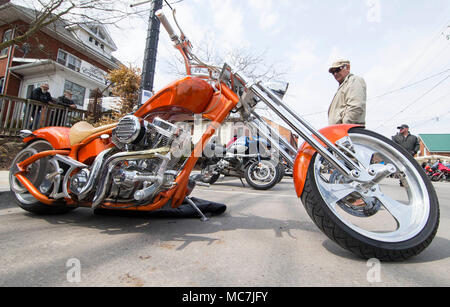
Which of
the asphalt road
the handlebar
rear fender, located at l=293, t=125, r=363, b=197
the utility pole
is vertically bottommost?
the asphalt road

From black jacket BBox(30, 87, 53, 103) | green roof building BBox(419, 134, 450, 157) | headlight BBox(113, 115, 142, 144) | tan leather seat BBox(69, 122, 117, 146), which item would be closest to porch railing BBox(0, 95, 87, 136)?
black jacket BBox(30, 87, 53, 103)

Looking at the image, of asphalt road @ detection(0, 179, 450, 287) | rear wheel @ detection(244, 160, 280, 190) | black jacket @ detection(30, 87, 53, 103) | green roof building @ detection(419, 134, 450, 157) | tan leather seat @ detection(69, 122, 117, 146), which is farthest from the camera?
green roof building @ detection(419, 134, 450, 157)

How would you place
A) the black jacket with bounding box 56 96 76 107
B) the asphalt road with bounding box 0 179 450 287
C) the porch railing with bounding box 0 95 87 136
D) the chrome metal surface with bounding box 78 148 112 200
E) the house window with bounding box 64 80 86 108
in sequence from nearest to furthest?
the asphalt road with bounding box 0 179 450 287
the chrome metal surface with bounding box 78 148 112 200
the porch railing with bounding box 0 95 87 136
the black jacket with bounding box 56 96 76 107
the house window with bounding box 64 80 86 108

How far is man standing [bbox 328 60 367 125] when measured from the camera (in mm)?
2287

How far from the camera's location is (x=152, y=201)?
1827 mm

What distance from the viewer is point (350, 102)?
2344 millimetres

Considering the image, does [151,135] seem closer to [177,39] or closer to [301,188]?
[177,39]

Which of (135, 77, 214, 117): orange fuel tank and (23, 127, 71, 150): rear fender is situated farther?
(23, 127, 71, 150): rear fender

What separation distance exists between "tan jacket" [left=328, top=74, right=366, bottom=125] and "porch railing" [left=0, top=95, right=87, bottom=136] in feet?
23.3

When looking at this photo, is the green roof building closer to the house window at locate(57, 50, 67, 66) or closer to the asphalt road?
the asphalt road

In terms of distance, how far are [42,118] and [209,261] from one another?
7.24m

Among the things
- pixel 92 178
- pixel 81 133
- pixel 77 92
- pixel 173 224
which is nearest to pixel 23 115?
pixel 81 133

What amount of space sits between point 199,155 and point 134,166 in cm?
50

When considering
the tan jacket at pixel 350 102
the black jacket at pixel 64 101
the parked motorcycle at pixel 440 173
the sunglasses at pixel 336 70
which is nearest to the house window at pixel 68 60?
the black jacket at pixel 64 101
